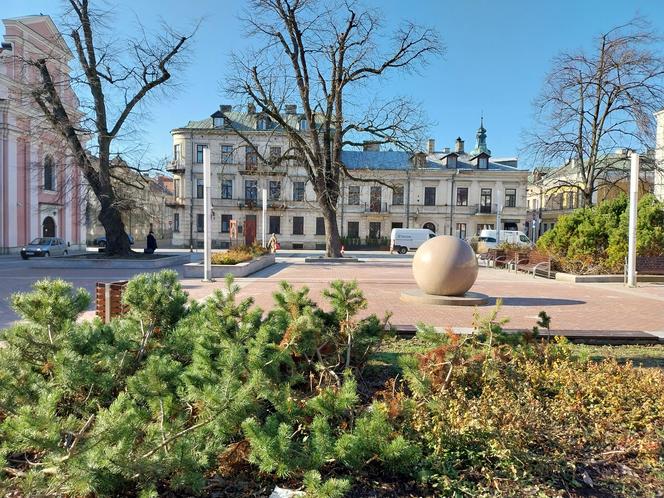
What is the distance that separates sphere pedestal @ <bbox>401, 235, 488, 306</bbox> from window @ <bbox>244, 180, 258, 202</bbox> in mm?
41859

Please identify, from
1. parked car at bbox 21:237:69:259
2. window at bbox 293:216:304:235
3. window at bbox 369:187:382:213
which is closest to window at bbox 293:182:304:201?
window at bbox 293:216:304:235

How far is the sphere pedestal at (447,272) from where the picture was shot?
393 inches

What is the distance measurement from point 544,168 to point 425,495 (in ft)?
85.5

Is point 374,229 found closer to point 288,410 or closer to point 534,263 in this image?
point 534,263

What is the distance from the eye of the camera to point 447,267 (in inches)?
392

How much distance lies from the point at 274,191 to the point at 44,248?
2580 centimetres

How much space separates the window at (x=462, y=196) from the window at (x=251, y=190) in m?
23.4

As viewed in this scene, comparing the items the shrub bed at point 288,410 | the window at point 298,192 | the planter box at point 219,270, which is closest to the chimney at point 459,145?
the window at point 298,192

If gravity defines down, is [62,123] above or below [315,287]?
above

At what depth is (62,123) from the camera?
20.3 meters

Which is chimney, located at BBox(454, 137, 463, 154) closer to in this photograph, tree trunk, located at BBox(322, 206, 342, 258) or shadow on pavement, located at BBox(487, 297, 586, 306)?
tree trunk, located at BBox(322, 206, 342, 258)

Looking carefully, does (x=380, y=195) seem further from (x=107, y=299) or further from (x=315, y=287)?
(x=107, y=299)

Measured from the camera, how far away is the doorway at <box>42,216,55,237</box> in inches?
1453

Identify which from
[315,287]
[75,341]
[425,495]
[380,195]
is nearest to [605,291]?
[315,287]
